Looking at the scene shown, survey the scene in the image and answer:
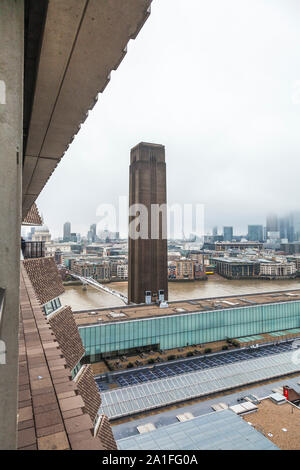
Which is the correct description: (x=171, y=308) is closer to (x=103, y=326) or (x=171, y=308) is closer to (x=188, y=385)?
(x=103, y=326)

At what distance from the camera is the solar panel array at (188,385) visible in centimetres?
1923

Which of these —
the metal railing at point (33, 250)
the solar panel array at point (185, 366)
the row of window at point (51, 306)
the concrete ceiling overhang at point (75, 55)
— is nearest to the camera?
the concrete ceiling overhang at point (75, 55)

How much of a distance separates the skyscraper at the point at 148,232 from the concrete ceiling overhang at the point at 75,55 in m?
42.7

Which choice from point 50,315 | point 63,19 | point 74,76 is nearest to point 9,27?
point 63,19

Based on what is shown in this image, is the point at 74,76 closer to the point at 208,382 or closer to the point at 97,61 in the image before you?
the point at 97,61

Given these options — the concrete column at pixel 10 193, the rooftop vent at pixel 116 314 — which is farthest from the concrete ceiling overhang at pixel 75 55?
the rooftop vent at pixel 116 314

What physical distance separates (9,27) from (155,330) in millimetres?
30990

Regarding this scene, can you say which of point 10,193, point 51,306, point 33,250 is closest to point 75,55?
point 10,193

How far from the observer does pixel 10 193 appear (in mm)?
1678

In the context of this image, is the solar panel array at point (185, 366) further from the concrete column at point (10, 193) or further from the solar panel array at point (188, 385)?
the concrete column at point (10, 193)

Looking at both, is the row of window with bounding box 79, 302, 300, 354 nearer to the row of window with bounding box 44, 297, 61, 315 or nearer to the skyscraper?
the row of window with bounding box 44, 297, 61, 315

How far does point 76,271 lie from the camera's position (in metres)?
90.5

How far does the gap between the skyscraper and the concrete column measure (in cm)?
4483
